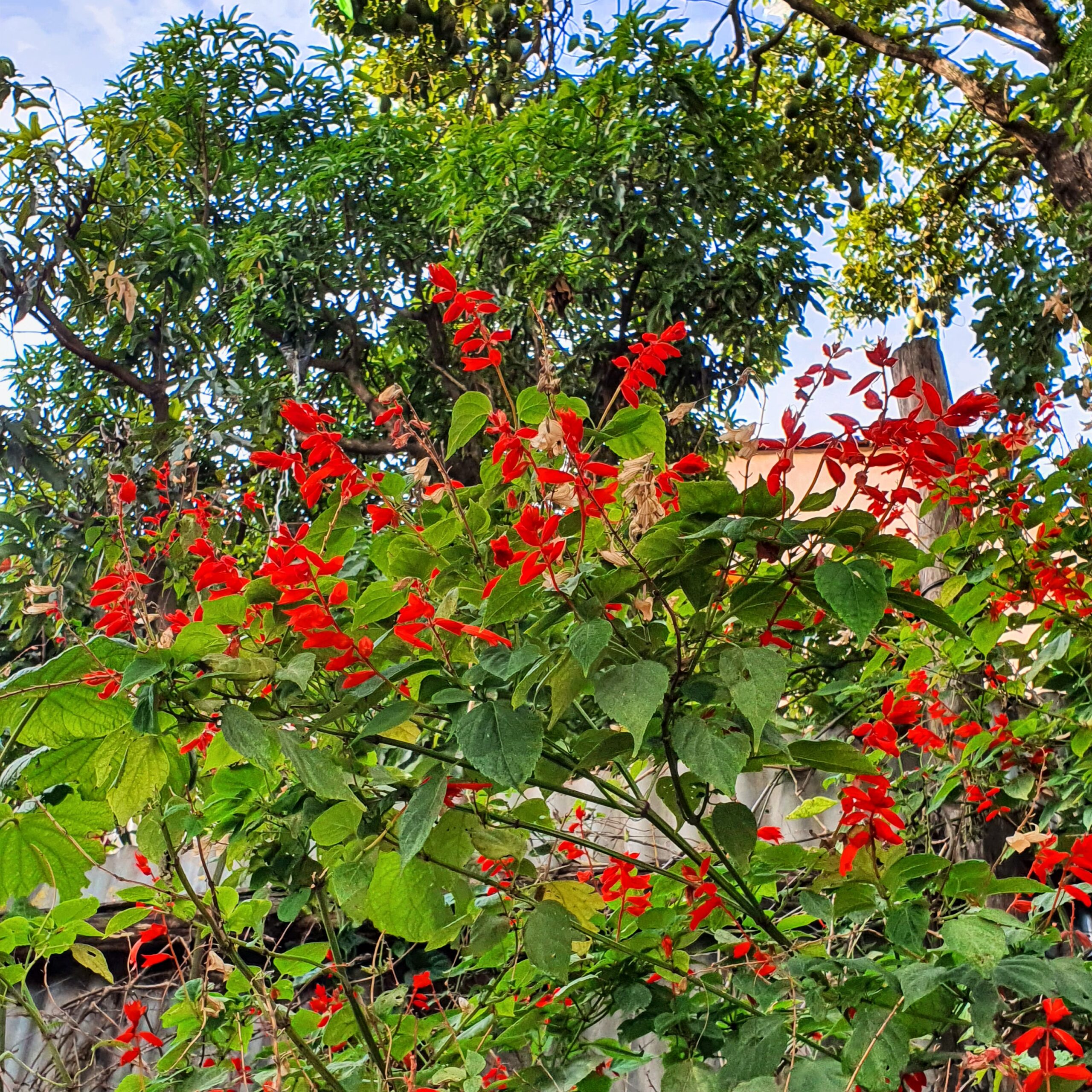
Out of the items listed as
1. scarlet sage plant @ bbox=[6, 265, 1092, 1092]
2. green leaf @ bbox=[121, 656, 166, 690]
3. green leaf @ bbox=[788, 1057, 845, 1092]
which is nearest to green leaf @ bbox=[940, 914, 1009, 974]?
scarlet sage plant @ bbox=[6, 265, 1092, 1092]

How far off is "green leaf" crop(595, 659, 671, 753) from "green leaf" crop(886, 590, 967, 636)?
201 millimetres

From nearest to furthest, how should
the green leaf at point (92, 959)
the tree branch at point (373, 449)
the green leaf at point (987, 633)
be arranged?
the green leaf at point (92, 959) < the green leaf at point (987, 633) < the tree branch at point (373, 449)

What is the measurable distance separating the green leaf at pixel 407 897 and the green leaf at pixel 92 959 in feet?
2.02

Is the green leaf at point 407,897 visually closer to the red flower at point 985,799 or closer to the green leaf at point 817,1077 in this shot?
the green leaf at point 817,1077

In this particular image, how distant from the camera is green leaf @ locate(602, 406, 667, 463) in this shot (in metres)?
0.88

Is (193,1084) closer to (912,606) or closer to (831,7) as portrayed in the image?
(912,606)

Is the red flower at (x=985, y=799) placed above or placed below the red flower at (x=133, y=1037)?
below

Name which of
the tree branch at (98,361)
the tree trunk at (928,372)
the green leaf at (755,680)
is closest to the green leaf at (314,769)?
the green leaf at (755,680)

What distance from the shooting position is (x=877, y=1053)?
0.90 m

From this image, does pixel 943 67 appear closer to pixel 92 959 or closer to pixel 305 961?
pixel 305 961

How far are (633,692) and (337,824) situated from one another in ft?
1.36

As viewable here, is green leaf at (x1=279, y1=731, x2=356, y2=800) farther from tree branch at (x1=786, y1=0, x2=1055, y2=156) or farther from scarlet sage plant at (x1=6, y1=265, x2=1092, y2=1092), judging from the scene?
tree branch at (x1=786, y1=0, x2=1055, y2=156)

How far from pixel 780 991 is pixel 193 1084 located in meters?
0.80

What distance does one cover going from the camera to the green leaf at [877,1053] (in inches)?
34.9
